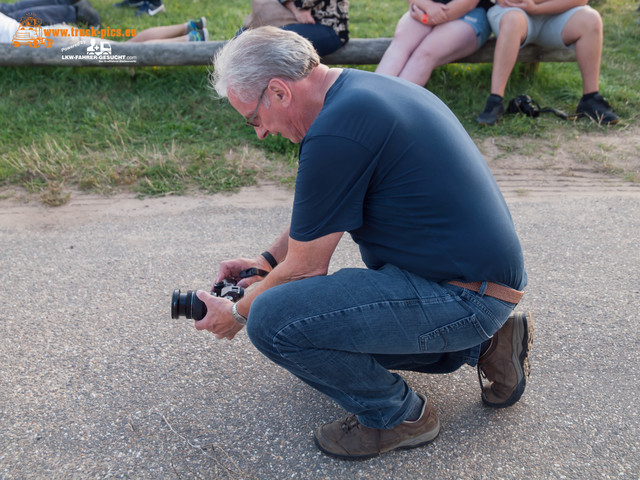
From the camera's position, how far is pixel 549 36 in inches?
217

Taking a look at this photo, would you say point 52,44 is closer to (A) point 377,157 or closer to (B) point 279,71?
(B) point 279,71

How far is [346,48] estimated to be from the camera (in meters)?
5.81

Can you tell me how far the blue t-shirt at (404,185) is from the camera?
1.97m

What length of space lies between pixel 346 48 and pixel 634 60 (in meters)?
3.49

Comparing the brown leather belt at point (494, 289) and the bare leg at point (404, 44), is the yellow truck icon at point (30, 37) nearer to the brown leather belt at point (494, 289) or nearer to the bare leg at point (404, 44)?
the bare leg at point (404, 44)

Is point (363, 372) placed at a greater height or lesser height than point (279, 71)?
lesser

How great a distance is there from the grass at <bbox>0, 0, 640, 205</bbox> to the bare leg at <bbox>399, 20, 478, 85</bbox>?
64cm

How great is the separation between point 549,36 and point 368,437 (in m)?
4.56

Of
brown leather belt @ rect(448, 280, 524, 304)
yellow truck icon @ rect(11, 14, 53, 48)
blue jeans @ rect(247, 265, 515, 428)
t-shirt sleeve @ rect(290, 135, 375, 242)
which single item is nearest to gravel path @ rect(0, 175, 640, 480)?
blue jeans @ rect(247, 265, 515, 428)

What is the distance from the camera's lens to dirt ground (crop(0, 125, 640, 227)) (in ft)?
14.2

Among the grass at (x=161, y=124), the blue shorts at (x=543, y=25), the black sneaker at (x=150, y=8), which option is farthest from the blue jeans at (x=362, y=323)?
the black sneaker at (x=150, y=8)

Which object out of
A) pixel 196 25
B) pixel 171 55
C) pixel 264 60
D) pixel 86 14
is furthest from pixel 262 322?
pixel 86 14

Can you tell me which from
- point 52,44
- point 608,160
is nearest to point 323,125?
point 608,160

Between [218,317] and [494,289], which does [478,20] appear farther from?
[218,317]
